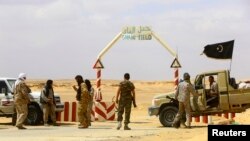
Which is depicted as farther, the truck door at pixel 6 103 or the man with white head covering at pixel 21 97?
the truck door at pixel 6 103

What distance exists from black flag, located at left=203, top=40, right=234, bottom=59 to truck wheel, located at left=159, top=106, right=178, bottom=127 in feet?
9.18

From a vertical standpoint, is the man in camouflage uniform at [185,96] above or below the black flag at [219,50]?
below

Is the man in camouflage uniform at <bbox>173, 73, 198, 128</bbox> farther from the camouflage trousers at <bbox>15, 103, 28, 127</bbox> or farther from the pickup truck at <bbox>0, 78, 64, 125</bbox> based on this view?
the pickup truck at <bbox>0, 78, 64, 125</bbox>

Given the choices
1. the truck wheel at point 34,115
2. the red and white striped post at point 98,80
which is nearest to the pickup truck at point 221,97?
the red and white striped post at point 98,80

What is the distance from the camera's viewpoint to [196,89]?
22.9 meters

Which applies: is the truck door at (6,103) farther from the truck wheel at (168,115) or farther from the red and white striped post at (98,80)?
the truck wheel at (168,115)

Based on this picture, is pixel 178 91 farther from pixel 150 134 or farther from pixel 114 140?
pixel 114 140

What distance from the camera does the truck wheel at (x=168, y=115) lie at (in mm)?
23547

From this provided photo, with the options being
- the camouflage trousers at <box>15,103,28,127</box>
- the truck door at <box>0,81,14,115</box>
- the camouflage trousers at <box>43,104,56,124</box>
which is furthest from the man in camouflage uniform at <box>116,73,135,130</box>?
the truck door at <box>0,81,14,115</box>

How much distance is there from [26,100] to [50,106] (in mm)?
2638

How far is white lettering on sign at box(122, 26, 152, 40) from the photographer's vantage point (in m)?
28.5

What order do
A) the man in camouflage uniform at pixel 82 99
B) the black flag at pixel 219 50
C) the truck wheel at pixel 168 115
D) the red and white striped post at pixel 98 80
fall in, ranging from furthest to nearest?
the red and white striped post at pixel 98 80, the black flag at pixel 219 50, the truck wheel at pixel 168 115, the man in camouflage uniform at pixel 82 99

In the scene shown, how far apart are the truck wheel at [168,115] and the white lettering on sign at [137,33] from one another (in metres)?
5.65

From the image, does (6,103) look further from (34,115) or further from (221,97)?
(221,97)
